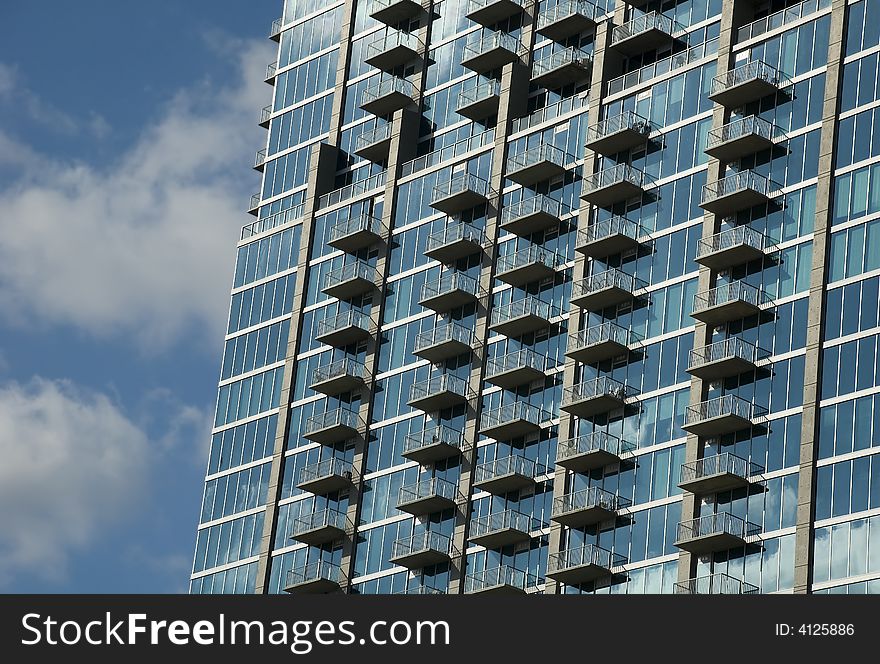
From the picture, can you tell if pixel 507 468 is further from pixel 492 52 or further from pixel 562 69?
pixel 492 52

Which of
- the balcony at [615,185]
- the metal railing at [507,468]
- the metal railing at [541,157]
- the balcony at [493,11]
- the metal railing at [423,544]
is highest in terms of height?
the balcony at [493,11]

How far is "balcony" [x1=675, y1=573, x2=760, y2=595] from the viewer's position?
95.0m

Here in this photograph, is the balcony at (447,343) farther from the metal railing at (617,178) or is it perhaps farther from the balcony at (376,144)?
the balcony at (376,144)

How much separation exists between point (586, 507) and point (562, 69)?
29046mm

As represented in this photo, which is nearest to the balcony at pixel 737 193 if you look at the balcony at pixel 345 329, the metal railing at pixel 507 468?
the metal railing at pixel 507 468

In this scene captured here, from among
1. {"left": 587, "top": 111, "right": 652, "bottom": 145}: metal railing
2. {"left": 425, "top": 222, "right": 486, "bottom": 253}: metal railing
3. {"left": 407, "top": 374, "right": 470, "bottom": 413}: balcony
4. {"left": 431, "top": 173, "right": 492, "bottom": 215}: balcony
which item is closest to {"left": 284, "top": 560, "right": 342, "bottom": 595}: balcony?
{"left": 407, "top": 374, "right": 470, "bottom": 413}: balcony

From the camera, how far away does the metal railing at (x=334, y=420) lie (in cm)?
11850

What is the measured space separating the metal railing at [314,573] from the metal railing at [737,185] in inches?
1180

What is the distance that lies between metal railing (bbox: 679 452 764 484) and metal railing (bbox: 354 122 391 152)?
3636cm

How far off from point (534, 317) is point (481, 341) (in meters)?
4.76

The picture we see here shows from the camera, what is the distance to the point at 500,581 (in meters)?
106

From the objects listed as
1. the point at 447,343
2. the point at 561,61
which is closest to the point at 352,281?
the point at 447,343

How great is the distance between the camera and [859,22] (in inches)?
4045
